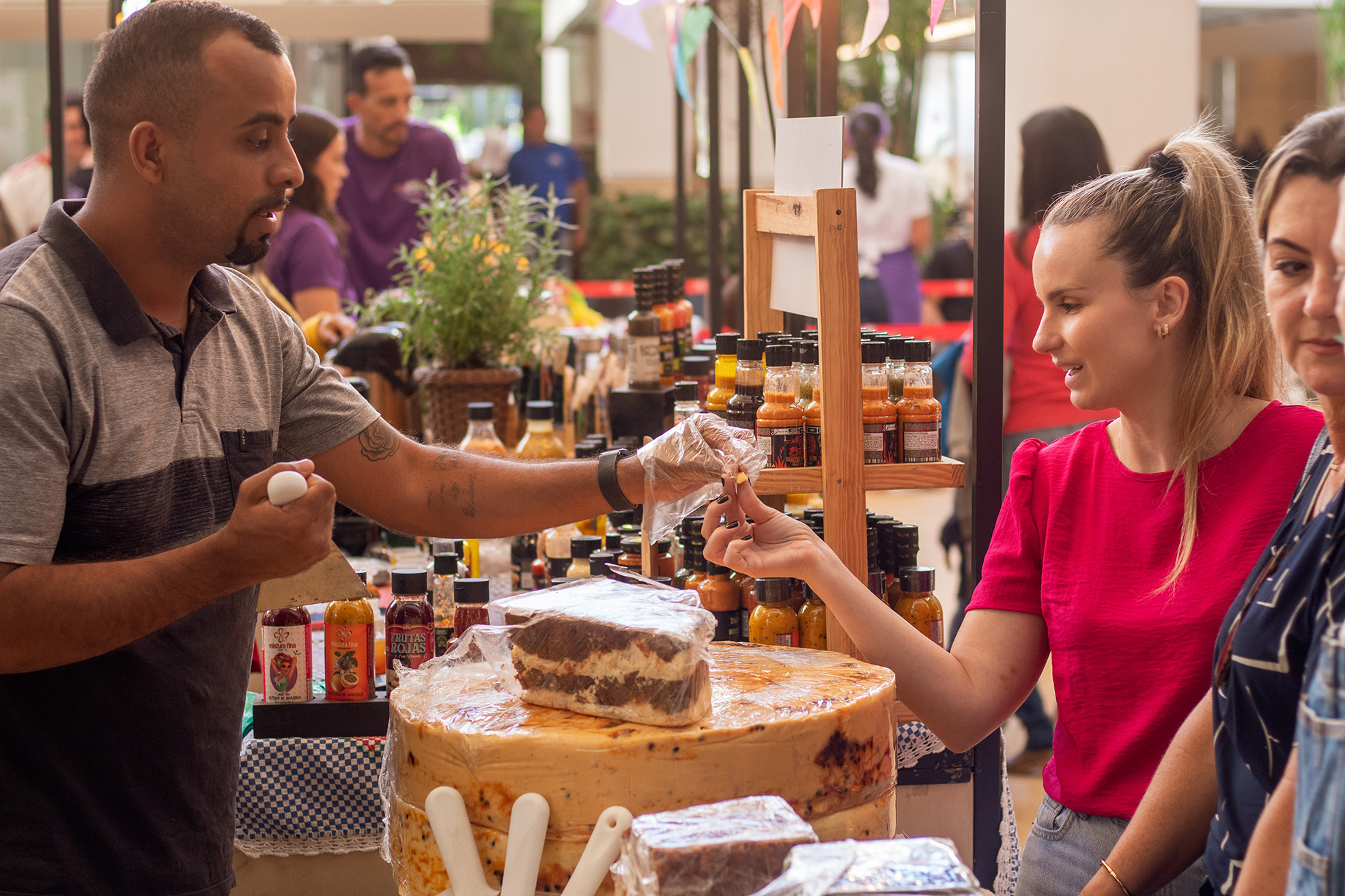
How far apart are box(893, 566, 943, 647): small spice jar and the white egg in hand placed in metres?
0.99

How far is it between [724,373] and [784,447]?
0.32 m

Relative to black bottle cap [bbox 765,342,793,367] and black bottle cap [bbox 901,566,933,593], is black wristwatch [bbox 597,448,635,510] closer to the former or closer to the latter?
black bottle cap [bbox 765,342,793,367]

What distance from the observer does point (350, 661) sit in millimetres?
1964

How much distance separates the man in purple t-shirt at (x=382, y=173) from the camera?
5.32 meters

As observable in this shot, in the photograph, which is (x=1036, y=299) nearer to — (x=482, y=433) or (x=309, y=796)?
(x=482, y=433)

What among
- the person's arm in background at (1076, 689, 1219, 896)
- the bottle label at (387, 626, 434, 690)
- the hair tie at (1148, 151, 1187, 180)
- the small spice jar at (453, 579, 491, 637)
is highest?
the hair tie at (1148, 151, 1187, 180)

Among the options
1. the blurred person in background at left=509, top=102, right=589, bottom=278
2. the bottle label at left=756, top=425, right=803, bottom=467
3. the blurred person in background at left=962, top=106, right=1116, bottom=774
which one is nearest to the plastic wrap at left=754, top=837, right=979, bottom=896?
the bottle label at left=756, top=425, right=803, bottom=467

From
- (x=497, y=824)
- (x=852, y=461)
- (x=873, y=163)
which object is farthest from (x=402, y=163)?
(x=497, y=824)

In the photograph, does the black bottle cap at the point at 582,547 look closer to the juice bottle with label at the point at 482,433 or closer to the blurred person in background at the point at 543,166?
the juice bottle with label at the point at 482,433

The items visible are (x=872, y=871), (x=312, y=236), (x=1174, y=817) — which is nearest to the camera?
(x=872, y=871)

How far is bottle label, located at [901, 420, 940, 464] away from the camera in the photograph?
1867 mm

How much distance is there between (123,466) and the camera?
4.87ft

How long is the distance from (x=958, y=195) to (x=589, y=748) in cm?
1186

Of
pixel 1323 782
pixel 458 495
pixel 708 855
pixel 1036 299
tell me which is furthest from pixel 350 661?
pixel 1036 299
